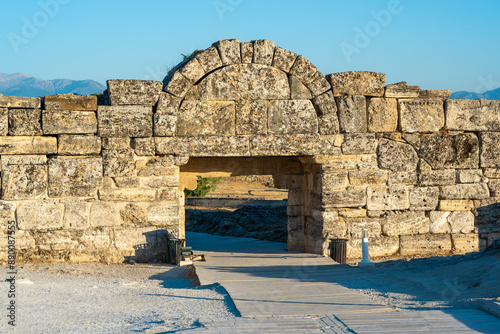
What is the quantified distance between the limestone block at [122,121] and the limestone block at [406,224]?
12.5 ft

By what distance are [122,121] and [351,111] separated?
3291 mm

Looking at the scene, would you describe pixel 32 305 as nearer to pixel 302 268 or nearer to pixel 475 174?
pixel 302 268

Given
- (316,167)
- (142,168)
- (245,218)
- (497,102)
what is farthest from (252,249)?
(497,102)

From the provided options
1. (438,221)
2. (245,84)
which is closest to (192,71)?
(245,84)

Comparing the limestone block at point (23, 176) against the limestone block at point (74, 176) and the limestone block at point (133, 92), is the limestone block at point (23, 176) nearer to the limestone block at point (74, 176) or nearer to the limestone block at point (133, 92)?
the limestone block at point (74, 176)

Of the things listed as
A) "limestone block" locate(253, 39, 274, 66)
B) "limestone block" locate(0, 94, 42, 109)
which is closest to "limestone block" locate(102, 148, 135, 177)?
"limestone block" locate(0, 94, 42, 109)

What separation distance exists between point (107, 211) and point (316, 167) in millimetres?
3145

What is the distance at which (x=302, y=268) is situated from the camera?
25.3 ft

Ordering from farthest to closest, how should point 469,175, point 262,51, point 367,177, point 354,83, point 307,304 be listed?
point 469,175 < point 367,177 < point 354,83 < point 262,51 < point 307,304

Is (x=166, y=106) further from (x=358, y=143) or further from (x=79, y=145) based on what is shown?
(x=358, y=143)

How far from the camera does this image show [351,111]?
8.70 m

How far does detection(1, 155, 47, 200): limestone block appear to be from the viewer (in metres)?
8.10

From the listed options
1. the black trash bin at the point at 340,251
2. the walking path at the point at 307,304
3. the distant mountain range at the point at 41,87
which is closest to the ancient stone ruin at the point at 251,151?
the black trash bin at the point at 340,251

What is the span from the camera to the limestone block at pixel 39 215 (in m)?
8.13
